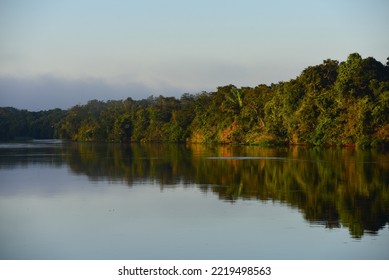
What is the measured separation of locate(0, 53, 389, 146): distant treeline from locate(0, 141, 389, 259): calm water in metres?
24.6

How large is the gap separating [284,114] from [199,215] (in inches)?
1729

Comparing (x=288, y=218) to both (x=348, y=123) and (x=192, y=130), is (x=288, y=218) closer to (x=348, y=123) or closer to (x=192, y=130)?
(x=348, y=123)

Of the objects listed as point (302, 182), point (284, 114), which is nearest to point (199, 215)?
point (302, 182)

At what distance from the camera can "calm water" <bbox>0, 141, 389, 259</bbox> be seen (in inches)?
483

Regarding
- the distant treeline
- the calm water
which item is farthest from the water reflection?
the distant treeline

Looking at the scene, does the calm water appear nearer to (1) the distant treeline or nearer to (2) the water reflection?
(2) the water reflection

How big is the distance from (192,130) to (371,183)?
198 feet

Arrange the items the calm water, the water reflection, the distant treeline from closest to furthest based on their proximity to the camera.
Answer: the calm water, the water reflection, the distant treeline

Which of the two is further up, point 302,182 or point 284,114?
point 284,114

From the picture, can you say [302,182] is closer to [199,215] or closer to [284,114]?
[199,215]

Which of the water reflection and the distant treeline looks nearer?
the water reflection

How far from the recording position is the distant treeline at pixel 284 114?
5134cm

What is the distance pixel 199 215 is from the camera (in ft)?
53.5

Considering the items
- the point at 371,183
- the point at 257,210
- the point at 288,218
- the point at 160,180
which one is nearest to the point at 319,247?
the point at 288,218
